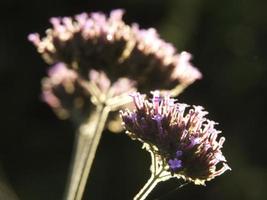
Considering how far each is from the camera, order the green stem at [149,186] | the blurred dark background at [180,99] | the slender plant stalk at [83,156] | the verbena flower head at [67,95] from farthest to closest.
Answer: the blurred dark background at [180,99]
the verbena flower head at [67,95]
the slender plant stalk at [83,156]
the green stem at [149,186]

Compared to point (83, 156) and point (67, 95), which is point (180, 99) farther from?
point (83, 156)

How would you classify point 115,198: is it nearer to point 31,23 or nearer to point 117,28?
point 31,23

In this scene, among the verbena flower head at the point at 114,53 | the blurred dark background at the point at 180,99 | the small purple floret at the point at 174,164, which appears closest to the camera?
the small purple floret at the point at 174,164

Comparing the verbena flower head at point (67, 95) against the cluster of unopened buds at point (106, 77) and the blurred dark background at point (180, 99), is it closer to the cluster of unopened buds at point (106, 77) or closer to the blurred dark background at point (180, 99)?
the cluster of unopened buds at point (106, 77)

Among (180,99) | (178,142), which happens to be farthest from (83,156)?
(180,99)

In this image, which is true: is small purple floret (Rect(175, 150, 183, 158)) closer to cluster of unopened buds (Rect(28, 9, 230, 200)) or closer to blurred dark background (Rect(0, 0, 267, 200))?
cluster of unopened buds (Rect(28, 9, 230, 200))

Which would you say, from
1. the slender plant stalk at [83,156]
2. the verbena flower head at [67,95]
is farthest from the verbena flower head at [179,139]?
the verbena flower head at [67,95]
